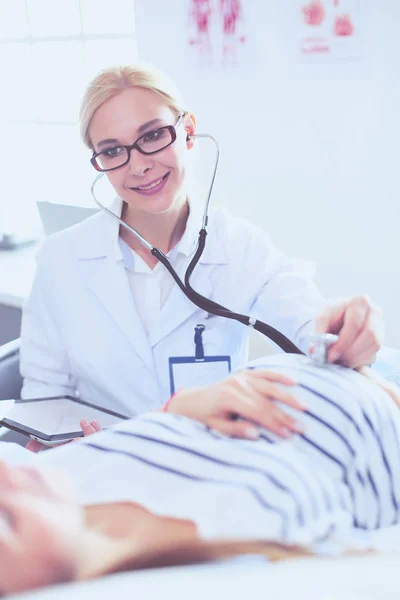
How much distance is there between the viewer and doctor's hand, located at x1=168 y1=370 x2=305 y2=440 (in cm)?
56

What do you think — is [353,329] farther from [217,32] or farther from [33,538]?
[217,32]

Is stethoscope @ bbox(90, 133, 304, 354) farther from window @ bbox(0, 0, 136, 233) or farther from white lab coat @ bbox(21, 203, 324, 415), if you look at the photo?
window @ bbox(0, 0, 136, 233)

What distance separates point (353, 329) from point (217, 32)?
55.7 inches

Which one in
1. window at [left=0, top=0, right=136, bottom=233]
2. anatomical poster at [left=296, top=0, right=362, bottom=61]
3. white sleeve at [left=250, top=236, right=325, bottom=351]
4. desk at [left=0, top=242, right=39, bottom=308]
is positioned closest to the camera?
white sleeve at [left=250, top=236, right=325, bottom=351]

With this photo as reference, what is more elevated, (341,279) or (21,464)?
(21,464)

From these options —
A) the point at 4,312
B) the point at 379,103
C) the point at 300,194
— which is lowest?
the point at 4,312

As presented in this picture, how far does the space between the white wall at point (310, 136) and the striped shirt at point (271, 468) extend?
3.97 feet

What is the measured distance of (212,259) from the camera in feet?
3.79

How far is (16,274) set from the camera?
1927 millimetres

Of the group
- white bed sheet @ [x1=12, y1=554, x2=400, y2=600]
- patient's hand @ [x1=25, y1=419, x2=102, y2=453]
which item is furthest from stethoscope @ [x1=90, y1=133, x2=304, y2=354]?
white bed sheet @ [x1=12, y1=554, x2=400, y2=600]

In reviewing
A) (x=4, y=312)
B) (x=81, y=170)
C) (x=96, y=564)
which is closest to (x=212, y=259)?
(x=96, y=564)

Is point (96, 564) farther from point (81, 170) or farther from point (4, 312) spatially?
point (81, 170)

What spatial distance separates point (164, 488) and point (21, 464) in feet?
0.42

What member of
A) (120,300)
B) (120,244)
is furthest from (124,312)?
(120,244)
